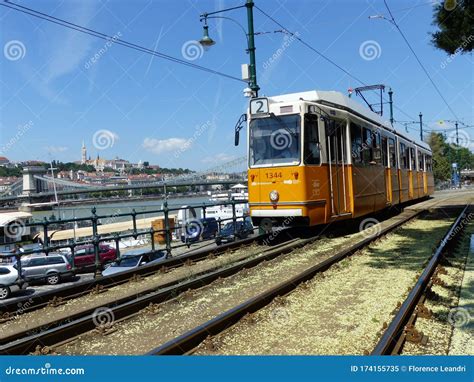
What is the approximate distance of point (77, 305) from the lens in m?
7.09

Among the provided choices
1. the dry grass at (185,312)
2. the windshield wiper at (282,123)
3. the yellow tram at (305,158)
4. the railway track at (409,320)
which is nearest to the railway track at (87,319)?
the dry grass at (185,312)

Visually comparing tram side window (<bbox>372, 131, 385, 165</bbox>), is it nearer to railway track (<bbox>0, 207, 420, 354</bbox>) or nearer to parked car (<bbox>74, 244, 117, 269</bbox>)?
railway track (<bbox>0, 207, 420, 354</bbox>)

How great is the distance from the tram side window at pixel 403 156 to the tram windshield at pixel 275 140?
30.5ft

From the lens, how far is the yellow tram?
1059cm

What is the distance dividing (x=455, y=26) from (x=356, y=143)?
3.86 meters

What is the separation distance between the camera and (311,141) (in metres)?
10.7

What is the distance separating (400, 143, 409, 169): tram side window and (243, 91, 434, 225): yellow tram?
20.5 ft

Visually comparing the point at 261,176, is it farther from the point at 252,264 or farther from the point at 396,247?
the point at 396,247

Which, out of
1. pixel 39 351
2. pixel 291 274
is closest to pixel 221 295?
pixel 291 274

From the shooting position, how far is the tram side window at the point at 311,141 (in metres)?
10.6

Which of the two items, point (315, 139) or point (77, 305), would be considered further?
point (315, 139)

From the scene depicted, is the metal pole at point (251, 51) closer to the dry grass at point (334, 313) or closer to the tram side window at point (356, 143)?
the tram side window at point (356, 143)

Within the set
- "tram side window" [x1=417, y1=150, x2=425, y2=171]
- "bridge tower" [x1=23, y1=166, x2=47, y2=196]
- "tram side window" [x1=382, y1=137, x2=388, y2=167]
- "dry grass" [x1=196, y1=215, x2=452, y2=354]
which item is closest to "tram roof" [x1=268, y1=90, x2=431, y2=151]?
"tram side window" [x1=382, y1=137, x2=388, y2=167]

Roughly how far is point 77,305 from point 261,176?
17.8 ft
